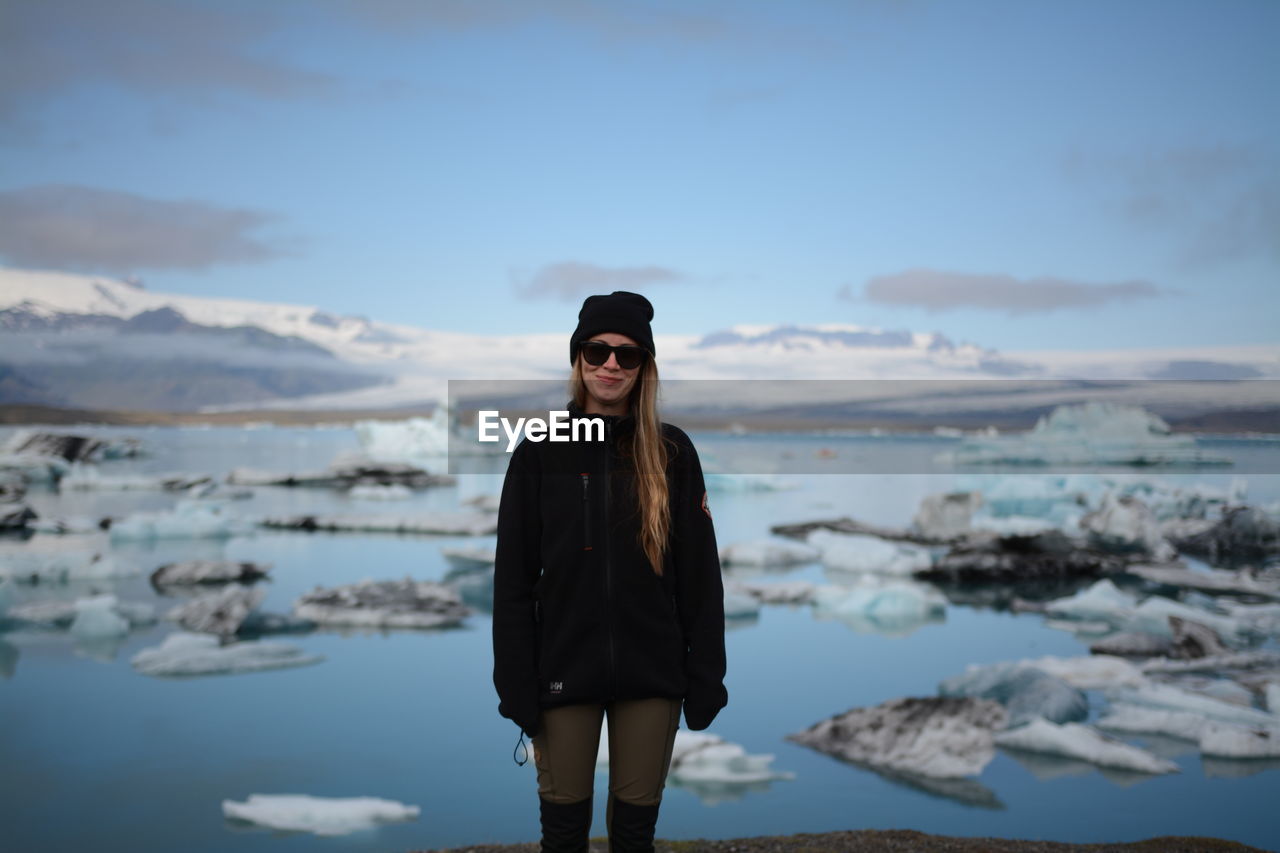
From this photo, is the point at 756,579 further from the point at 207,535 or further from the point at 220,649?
the point at 207,535

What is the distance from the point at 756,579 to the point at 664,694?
38.1 feet

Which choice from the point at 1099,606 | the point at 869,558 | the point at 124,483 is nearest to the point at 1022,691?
the point at 1099,606

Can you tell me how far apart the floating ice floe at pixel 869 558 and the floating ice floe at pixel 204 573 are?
846 centimetres

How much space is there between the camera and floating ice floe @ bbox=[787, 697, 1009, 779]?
604 cm

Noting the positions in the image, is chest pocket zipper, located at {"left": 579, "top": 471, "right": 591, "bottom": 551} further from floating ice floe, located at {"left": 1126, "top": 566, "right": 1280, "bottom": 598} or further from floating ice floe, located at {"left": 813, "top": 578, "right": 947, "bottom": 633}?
floating ice floe, located at {"left": 1126, "top": 566, "right": 1280, "bottom": 598}

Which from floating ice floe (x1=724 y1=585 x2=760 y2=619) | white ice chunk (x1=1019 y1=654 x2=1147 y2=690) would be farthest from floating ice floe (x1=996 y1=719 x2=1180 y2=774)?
floating ice floe (x1=724 y1=585 x2=760 y2=619)

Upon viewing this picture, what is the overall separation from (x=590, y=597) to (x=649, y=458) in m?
0.35

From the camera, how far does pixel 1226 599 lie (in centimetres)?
1165

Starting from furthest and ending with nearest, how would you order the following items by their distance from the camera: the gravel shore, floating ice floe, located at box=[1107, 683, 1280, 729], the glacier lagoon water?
floating ice floe, located at box=[1107, 683, 1280, 729]
the glacier lagoon water
the gravel shore

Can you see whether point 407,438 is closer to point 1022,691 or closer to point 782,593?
point 782,593

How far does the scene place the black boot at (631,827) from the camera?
2.14 meters

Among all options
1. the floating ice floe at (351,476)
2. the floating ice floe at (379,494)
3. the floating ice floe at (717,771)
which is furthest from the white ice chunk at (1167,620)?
the floating ice floe at (351,476)

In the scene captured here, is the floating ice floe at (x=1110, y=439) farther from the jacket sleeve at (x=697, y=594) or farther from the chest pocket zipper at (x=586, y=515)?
the chest pocket zipper at (x=586, y=515)

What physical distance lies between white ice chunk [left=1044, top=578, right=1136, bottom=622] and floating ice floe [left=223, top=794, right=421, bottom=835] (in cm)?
841
